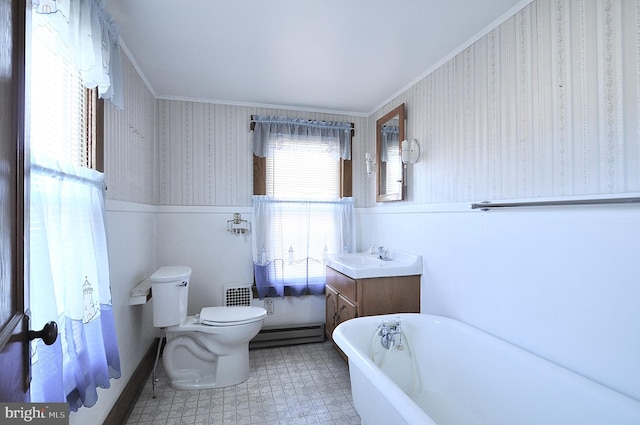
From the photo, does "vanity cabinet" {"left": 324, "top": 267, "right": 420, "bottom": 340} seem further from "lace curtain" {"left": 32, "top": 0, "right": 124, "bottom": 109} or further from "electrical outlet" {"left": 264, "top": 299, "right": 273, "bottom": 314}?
"lace curtain" {"left": 32, "top": 0, "right": 124, "bottom": 109}

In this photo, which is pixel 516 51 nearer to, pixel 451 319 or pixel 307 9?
pixel 307 9

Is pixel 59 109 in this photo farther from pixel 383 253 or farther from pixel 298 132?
pixel 383 253

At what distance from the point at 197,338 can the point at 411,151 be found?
86.3 inches

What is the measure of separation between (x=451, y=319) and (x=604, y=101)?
4.41 ft

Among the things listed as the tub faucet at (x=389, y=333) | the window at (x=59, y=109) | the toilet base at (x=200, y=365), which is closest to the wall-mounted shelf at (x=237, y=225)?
the toilet base at (x=200, y=365)

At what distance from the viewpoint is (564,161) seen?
1388 millimetres

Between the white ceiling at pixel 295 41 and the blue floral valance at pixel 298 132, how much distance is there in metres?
0.30

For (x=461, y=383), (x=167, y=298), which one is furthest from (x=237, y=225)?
(x=461, y=383)

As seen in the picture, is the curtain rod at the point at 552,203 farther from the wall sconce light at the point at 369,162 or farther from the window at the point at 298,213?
the window at the point at 298,213

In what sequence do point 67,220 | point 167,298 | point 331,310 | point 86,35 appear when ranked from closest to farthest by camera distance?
point 67,220
point 86,35
point 167,298
point 331,310

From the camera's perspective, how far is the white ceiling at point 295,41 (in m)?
1.62

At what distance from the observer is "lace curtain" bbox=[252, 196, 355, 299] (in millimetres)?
2967

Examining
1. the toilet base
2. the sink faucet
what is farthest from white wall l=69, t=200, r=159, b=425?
the sink faucet

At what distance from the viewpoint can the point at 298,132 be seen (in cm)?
307
